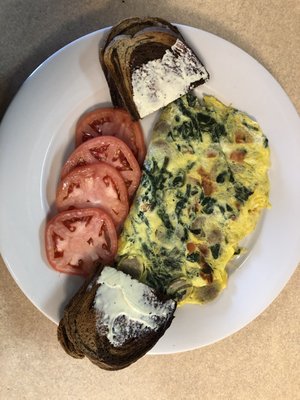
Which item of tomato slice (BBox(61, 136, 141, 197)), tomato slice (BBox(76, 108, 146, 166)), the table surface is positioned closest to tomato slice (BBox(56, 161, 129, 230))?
tomato slice (BBox(61, 136, 141, 197))

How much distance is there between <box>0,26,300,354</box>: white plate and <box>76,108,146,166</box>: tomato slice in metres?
0.05

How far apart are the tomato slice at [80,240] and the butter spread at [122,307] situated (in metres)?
0.10

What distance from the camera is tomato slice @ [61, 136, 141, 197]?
1.96 m

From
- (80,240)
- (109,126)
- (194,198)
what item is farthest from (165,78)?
(80,240)

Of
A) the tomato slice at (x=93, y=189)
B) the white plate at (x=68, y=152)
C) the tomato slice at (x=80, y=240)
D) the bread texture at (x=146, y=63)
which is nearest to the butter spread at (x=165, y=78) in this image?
the bread texture at (x=146, y=63)

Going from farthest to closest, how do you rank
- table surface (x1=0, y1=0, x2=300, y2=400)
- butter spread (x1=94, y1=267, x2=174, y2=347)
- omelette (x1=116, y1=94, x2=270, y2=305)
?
table surface (x1=0, y1=0, x2=300, y2=400)
omelette (x1=116, y1=94, x2=270, y2=305)
butter spread (x1=94, y1=267, x2=174, y2=347)

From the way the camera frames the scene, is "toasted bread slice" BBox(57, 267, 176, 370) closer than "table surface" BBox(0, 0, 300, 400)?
Yes

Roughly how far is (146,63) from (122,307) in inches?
36.1

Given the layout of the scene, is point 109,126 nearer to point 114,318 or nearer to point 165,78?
point 165,78

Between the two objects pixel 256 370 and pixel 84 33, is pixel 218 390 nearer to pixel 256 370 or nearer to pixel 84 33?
pixel 256 370

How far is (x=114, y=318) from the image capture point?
1884 millimetres

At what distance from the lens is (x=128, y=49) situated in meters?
1.91

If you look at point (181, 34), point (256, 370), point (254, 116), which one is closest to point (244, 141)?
point (254, 116)

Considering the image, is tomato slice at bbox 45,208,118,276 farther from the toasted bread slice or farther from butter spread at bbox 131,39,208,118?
butter spread at bbox 131,39,208,118
